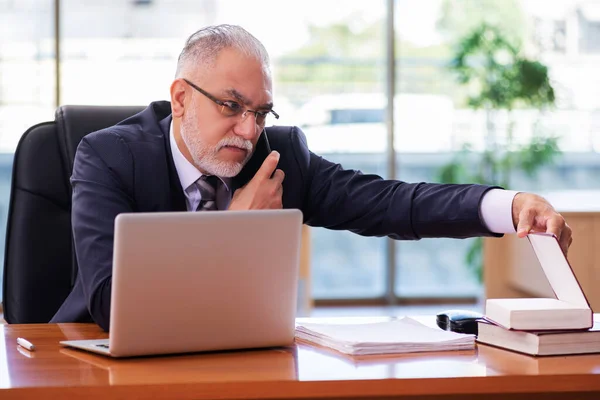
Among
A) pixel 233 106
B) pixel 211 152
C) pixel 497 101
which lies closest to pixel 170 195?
pixel 211 152

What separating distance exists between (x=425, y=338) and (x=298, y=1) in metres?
4.17

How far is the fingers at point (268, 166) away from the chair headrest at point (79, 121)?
0.37 m

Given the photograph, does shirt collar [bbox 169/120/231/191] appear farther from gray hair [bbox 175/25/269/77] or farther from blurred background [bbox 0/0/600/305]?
blurred background [bbox 0/0/600/305]

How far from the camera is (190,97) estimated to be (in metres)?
1.97

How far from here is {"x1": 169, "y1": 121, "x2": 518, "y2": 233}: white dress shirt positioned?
5.94ft

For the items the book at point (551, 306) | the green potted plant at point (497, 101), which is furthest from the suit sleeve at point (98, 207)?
the green potted plant at point (497, 101)

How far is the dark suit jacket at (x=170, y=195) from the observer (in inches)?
67.0

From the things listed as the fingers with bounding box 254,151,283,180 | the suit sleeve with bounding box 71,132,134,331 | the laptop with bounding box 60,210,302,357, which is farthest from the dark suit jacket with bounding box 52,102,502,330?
the laptop with bounding box 60,210,302,357

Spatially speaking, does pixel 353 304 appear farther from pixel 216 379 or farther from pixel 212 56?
pixel 216 379

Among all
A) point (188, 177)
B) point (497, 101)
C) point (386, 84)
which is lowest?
point (188, 177)

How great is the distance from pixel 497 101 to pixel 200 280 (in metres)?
4.18

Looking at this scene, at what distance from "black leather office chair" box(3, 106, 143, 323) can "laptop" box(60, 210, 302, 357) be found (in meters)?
0.58

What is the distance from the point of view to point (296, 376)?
1255mm

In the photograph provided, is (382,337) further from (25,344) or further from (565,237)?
(25,344)
